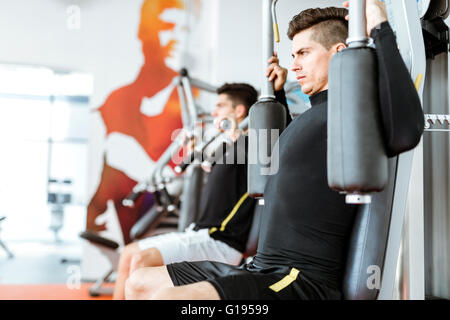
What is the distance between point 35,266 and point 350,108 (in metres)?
3.13

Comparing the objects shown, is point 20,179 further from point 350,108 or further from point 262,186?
point 350,108

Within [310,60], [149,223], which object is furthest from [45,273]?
[310,60]

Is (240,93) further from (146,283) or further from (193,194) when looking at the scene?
(146,283)

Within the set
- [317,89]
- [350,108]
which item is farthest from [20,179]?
[350,108]

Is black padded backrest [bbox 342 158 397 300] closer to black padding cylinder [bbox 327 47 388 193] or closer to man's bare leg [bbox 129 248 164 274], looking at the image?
black padding cylinder [bbox 327 47 388 193]

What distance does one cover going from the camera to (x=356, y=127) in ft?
1.85

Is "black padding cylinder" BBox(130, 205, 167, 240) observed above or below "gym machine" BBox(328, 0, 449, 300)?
below

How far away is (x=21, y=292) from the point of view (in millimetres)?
2521

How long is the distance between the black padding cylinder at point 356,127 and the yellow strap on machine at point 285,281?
9.8 inches

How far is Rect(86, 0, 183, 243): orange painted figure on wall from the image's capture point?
10.5 feet

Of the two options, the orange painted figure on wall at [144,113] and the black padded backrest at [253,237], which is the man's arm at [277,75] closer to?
the black padded backrest at [253,237]

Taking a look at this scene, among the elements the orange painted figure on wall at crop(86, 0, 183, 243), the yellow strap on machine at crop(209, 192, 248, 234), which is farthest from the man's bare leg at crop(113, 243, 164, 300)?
the orange painted figure on wall at crop(86, 0, 183, 243)

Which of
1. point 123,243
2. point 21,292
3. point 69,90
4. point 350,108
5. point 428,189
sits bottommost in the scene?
point 21,292
